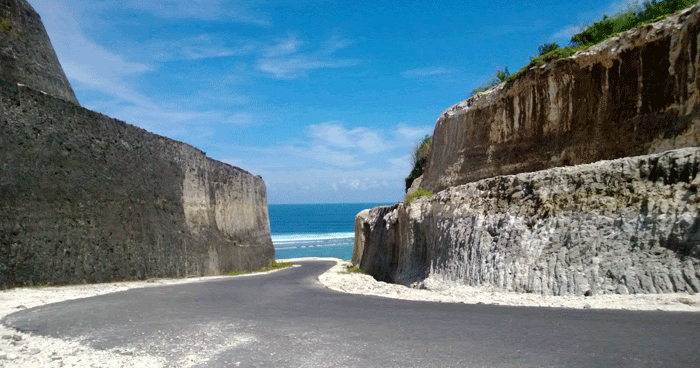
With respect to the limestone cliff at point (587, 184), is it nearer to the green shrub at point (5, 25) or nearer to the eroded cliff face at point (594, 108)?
the eroded cliff face at point (594, 108)

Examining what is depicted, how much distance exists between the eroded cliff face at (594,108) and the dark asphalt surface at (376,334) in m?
6.41

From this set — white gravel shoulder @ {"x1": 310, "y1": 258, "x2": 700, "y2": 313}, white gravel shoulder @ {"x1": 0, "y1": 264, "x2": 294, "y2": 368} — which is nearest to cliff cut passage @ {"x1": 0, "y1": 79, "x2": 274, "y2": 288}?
white gravel shoulder @ {"x1": 0, "y1": 264, "x2": 294, "y2": 368}

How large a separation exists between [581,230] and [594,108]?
4.99m

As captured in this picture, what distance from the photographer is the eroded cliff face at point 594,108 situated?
36.9ft

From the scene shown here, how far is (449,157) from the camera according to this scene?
2170 centimetres

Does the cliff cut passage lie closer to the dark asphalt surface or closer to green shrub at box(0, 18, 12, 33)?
the dark asphalt surface

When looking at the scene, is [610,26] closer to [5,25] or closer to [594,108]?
[594,108]

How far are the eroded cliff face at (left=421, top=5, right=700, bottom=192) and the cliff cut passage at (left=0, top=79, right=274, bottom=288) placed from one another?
12349mm

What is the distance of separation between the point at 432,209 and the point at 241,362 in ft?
43.1

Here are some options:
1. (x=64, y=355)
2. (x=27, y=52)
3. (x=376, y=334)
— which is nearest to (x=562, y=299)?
(x=376, y=334)

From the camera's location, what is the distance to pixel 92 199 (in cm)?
1484

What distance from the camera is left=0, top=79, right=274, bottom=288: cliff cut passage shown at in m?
12.2

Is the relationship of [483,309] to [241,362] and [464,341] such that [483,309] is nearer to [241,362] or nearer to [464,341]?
[464,341]

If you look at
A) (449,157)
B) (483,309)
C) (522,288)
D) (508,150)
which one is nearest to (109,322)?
(483,309)
